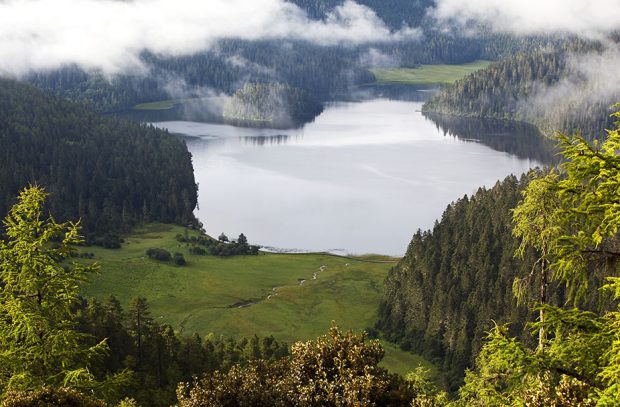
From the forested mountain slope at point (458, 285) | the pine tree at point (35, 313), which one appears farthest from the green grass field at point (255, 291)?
the pine tree at point (35, 313)

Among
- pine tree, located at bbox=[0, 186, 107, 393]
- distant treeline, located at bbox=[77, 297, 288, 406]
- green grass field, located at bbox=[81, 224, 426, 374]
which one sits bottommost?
green grass field, located at bbox=[81, 224, 426, 374]

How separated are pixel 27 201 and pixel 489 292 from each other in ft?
378

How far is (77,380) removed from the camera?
29.5 m

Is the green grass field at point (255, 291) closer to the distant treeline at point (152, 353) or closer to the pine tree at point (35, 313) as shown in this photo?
the distant treeline at point (152, 353)

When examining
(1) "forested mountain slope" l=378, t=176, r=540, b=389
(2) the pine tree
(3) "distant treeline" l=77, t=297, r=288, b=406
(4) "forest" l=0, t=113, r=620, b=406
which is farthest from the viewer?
(1) "forested mountain slope" l=378, t=176, r=540, b=389

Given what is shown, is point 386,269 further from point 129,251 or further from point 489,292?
point 129,251

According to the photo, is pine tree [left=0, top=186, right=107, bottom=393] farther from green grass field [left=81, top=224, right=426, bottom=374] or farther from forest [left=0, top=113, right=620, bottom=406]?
green grass field [left=81, top=224, right=426, bottom=374]

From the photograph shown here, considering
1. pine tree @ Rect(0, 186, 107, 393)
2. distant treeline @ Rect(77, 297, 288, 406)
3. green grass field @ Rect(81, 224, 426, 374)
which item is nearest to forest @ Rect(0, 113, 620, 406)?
pine tree @ Rect(0, 186, 107, 393)

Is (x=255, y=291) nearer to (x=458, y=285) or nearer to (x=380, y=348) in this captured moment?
(x=458, y=285)

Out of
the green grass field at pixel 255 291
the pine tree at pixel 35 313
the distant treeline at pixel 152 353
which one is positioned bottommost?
the green grass field at pixel 255 291

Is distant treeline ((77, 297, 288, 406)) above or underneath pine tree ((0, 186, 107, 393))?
underneath

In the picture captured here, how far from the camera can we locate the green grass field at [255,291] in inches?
5330

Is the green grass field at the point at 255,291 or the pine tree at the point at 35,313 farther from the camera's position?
the green grass field at the point at 255,291

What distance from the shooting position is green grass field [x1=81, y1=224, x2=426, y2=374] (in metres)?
135
